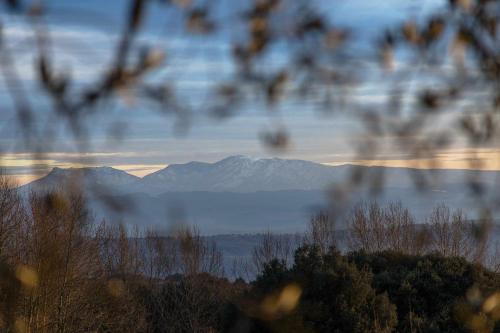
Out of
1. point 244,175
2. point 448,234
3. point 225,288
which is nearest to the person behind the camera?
point 244,175

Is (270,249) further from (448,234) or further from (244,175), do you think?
(244,175)

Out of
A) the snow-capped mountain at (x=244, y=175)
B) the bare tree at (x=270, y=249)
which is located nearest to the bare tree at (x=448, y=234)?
the snow-capped mountain at (x=244, y=175)

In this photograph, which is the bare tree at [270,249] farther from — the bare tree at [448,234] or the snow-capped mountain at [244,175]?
the bare tree at [448,234]

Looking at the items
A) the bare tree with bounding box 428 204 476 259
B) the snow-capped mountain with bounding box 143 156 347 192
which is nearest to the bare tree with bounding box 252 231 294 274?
the snow-capped mountain with bounding box 143 156 347 192

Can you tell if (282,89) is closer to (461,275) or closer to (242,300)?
(242,300)

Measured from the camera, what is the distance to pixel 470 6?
1.95 metres

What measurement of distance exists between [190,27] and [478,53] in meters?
0.82

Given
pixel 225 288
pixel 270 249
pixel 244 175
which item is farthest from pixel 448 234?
pixel 244 175

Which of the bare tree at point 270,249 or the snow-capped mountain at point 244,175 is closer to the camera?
the snow-capped mountain at point 244,175

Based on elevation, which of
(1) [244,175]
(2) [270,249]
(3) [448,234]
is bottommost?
(2) [270,249]

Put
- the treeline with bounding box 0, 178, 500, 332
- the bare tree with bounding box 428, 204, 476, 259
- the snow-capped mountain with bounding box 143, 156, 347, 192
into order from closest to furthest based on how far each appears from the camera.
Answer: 1. the snow-capped mountain with bounding box 143, 156, 347, 192
2. the treeline with bounding box 0, 178, 500, 332
3. the bare tree with bounding box 428, 204, 476, 259

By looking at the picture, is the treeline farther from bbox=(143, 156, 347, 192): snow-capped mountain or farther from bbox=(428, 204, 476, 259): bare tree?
bbox=(428, 204, 476, 259): bare tree

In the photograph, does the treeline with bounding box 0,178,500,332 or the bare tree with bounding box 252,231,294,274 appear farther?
the bare tree with bounding box 252,231,294,274

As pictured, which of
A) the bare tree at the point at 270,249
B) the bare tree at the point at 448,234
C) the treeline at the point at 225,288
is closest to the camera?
the treeline at the point at 225,288
